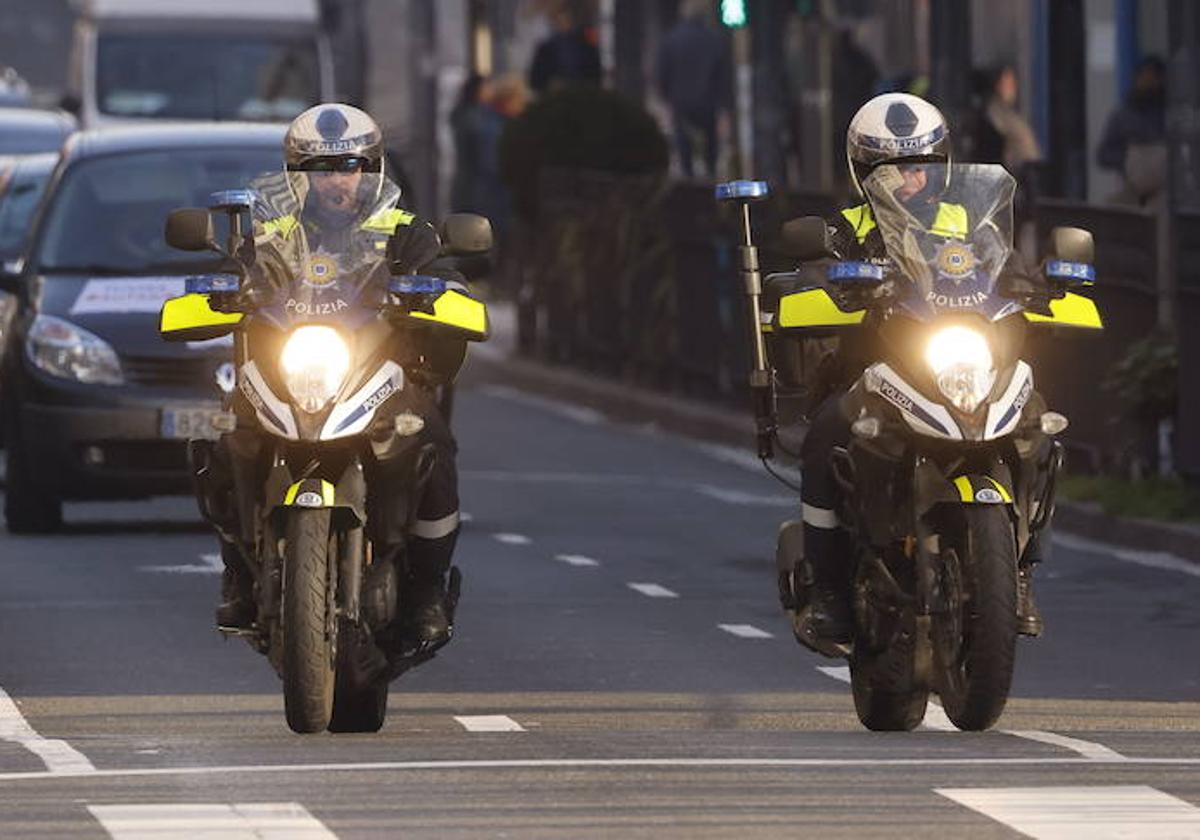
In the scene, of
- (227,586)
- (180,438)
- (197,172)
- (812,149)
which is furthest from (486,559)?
(812,149)

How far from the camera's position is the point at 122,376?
1959 cm

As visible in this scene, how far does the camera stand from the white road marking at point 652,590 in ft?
55.7

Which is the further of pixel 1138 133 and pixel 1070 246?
pixel 1138 133

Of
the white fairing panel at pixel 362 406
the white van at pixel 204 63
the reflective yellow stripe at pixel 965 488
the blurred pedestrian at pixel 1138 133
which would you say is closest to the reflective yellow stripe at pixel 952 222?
the reflective yellow stripe at pixel 965 488

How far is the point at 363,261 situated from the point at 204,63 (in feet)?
87.7

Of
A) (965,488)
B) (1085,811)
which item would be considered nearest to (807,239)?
(965,488)

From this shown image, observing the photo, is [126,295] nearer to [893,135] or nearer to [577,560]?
[577,560]

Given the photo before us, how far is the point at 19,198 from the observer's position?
1021 inches

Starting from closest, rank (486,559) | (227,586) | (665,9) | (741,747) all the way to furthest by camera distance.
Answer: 1. (741,747)
2. (227,586)
3. (486,559)
4. (665,9)

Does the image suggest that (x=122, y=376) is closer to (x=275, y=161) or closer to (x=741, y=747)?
(x=275, y=161)

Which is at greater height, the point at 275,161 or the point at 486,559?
the point at 275,161

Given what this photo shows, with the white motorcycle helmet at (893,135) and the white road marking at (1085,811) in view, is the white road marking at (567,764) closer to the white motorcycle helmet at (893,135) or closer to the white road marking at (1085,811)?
the white road marking at (1085,811)

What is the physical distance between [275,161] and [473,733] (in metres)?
8.82

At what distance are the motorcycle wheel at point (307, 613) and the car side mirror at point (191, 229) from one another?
1149 millimetres
